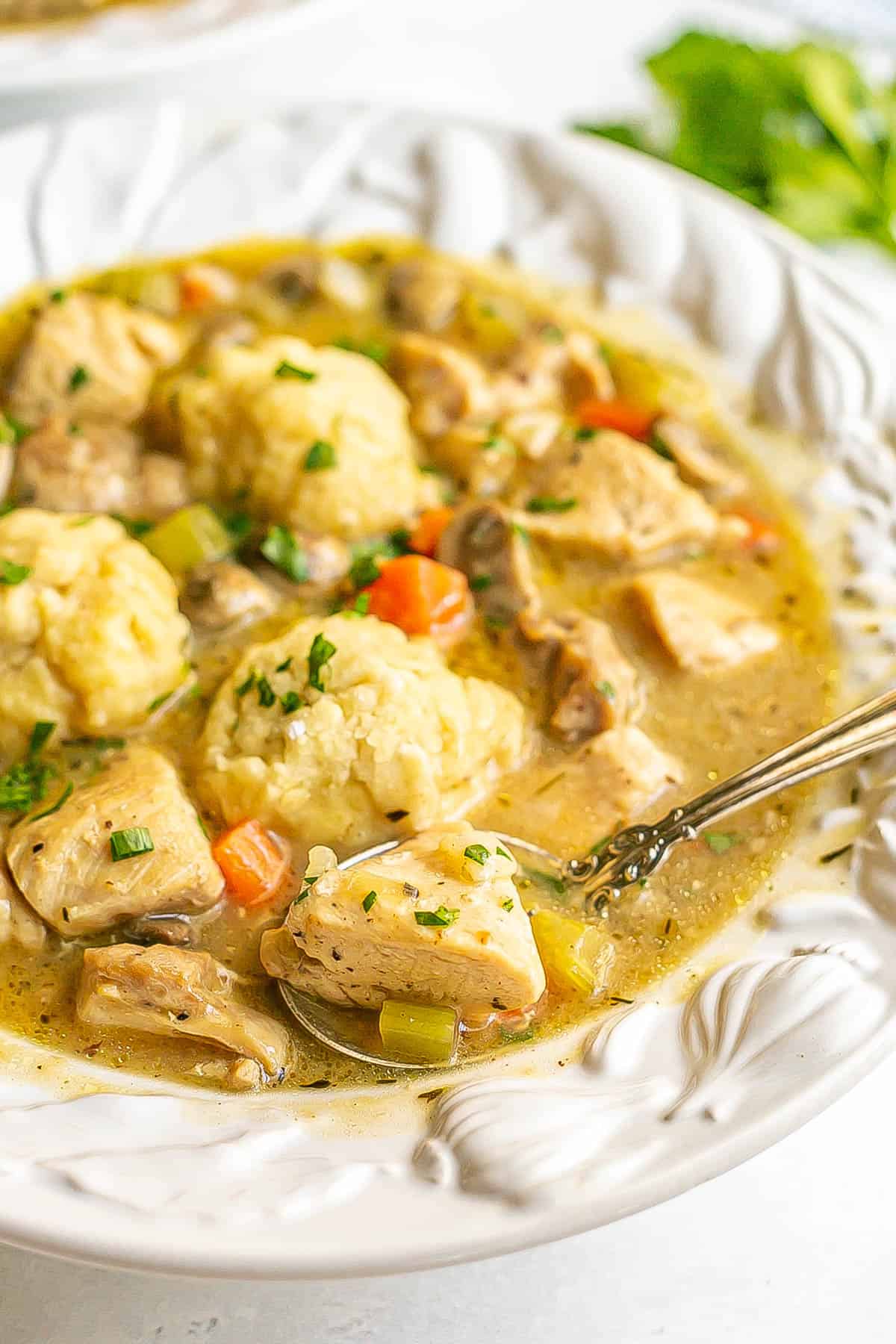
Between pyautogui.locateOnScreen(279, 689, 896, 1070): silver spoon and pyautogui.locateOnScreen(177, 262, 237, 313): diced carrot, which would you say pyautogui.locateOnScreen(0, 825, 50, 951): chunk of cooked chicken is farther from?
pyautogui.locateOnScreen(177, 262, 237, 313): diced carrot

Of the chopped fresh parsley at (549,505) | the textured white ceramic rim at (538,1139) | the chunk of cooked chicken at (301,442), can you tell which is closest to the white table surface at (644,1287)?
the textured white ceramic rim at (538,1139)

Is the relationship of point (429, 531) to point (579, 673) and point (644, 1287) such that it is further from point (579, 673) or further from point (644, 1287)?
point (644, 1287)

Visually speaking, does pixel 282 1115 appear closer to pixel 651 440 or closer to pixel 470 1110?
pixel 470 1110

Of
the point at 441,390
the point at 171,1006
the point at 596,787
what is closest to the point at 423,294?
the point at 441,390

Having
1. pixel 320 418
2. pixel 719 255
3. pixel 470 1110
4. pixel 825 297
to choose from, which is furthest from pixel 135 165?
pixel 470 1110

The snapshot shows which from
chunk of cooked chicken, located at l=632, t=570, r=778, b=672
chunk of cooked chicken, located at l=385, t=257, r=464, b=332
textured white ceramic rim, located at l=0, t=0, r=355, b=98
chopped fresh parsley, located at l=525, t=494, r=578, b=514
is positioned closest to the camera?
chunk of cooked chicken, located at l=632, t=570, r=778, b=672

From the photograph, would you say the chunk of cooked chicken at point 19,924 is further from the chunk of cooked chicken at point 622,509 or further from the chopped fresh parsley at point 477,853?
the chunk of cooked chicken at point 622,509

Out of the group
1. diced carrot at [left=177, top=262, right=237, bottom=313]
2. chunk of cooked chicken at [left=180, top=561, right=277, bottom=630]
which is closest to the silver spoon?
chunk of cooked chicken at [left=180, top=561, right=277, bottom=630]
